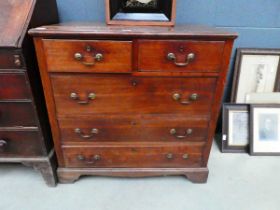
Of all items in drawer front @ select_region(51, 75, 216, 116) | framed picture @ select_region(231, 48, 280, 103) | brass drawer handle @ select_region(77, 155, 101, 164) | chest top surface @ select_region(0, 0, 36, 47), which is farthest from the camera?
framed picture @ select_region(231, 48, 280, 103)

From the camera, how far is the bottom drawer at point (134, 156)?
1.32 meters

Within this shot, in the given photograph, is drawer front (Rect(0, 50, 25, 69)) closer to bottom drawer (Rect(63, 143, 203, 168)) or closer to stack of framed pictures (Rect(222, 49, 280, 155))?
bottom drawer (Rect(63, 143, 203, 168))

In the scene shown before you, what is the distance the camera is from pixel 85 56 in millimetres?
1051

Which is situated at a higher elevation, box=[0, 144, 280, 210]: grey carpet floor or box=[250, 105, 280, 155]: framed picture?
box=[250, 105, 280, 155]: framed picture

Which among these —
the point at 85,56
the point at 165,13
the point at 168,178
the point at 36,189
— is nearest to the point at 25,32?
the point at 85,56

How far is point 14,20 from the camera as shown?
108 cm

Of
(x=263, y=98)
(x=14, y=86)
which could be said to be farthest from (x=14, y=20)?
(x=263, y=98)

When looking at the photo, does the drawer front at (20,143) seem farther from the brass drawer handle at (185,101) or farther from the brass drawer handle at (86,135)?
the brass drawer handle at (185,101)

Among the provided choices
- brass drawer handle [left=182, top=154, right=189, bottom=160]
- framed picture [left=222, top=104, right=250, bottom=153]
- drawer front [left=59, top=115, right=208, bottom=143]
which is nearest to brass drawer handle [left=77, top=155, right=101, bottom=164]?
drawer front [left=59, top=115, right=208, bottom=143]

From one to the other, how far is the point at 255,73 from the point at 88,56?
1.27 metres

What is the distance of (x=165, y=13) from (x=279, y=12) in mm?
823

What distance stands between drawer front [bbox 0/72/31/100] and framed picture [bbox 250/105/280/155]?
1.48 meters

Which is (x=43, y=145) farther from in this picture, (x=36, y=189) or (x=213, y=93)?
(x=213, y=93)

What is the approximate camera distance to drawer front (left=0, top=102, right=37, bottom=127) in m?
1.15
